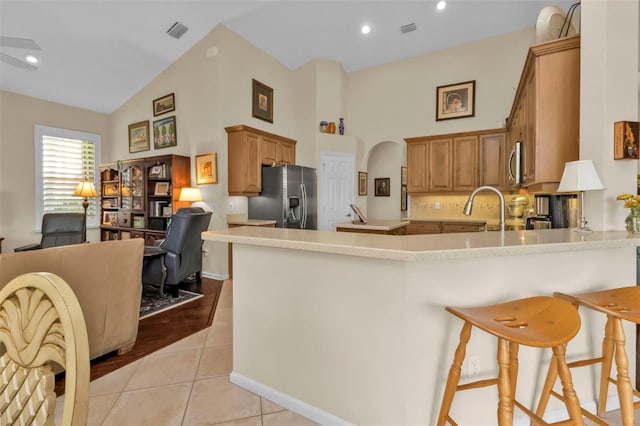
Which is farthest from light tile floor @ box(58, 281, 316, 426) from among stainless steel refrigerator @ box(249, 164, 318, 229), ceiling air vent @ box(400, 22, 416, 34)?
ceiling air vent @ box(400, 22, 416, 34)

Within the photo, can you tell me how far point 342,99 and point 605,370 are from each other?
18.4ft

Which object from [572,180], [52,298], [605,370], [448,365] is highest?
[572,180]

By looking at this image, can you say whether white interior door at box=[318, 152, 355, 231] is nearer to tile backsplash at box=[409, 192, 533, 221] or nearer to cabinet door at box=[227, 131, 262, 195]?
tile backsplash at box=[409, 192, 533, 221]

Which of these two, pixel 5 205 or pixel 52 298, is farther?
pixel 5 205

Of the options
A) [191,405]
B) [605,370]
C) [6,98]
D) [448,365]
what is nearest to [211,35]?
[6,98]

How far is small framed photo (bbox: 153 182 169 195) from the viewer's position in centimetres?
486

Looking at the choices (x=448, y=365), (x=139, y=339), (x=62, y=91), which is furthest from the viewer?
(x=62, y=91)

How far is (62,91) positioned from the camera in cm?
502

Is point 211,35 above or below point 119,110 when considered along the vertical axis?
above

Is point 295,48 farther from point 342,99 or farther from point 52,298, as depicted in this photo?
point 52,298

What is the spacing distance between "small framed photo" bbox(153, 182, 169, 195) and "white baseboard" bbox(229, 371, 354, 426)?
381 centimetres

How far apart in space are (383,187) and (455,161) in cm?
188

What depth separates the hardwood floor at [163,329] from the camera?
2135 millimetres

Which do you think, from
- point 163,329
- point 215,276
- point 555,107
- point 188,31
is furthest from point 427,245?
point 188,31
